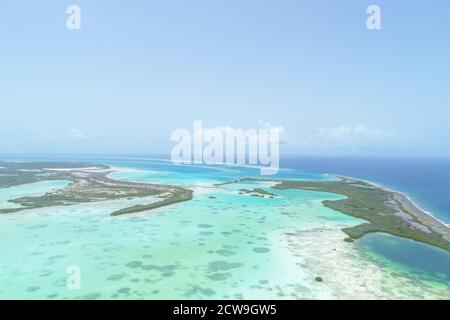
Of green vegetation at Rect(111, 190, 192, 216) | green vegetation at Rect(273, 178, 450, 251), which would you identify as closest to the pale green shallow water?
green vegetation at Rect(111, 190, 192, 216)

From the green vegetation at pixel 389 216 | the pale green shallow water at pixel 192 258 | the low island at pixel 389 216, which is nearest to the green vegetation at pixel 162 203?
the pale green shallow water at pixel 192 258

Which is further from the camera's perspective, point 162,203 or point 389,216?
point 162,203

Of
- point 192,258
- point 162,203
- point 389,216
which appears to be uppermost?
point 162,203

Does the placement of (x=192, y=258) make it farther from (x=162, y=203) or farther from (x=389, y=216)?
(x=389, y=216)

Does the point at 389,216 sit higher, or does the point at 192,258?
the point at 192,258

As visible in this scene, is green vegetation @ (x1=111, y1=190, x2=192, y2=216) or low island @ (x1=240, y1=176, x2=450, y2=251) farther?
green vegetation @ (x1=111, y1=190, x2=192, y2=216)

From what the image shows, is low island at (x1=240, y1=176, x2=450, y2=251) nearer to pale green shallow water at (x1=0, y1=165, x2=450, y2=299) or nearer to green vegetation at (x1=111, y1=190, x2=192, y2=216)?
pale green shallow water at (x1=0, y1=165, x2=450, y2=299)

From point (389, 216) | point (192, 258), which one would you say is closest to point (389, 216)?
point (389, 216)
